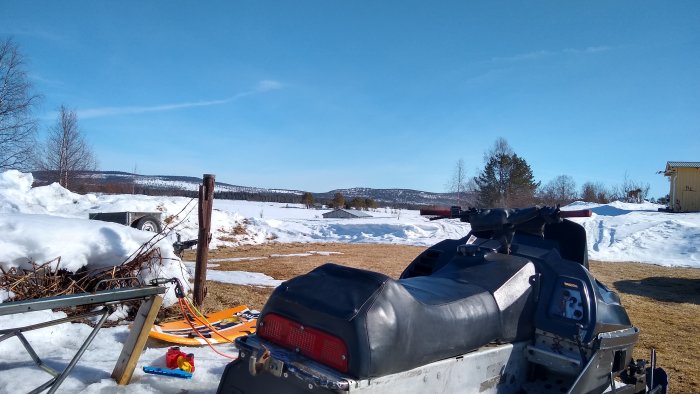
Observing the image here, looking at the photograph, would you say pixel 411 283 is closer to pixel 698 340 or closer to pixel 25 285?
→ pixel 25 285

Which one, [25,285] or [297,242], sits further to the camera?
[297,242]

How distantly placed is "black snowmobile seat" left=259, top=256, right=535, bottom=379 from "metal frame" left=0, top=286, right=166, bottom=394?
4.15 ft

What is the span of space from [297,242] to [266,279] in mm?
10860

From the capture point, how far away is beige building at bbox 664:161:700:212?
29.8 meters

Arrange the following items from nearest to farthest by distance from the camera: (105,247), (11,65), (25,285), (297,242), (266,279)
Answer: (25,285) → (105,247) → (266,279) → (297,242) → (11,65)

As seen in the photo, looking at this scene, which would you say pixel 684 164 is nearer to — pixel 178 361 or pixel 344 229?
pixel 344 229

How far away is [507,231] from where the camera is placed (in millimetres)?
3090

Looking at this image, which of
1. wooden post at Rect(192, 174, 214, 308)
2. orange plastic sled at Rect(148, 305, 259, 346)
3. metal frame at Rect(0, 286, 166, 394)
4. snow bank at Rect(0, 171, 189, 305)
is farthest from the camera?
wooden post at Rect(192, 174, 214, 308)

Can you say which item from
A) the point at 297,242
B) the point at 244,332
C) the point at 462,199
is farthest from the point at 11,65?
the point at 462,199

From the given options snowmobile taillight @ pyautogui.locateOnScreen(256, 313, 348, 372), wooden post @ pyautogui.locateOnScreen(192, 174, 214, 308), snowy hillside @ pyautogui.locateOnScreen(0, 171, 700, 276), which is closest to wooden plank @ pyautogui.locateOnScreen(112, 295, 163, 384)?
snowmobile taillight @ pyautogui.locateOnScreen(256, 313, 348, 372)

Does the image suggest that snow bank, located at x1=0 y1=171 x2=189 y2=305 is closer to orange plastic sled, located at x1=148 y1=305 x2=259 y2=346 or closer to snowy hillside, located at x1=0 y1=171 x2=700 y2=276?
orange plastic sled, located at x1=148 y1=305 x2=259 y2=346

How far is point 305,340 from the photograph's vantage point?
6.57 feet

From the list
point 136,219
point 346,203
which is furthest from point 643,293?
point 346,203

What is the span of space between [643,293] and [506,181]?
34.0 metres
